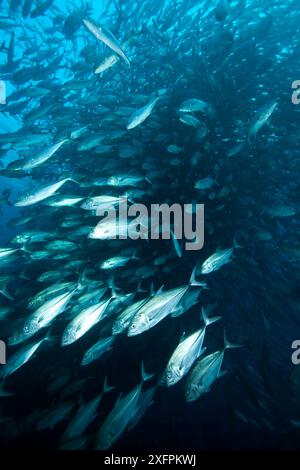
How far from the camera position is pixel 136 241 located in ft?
→ 17.6

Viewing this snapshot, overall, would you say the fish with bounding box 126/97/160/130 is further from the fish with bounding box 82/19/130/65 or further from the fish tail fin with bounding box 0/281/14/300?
the fish tail fin with bounding box 0/281/14/300

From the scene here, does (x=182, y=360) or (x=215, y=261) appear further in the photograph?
(x=215, y=261)

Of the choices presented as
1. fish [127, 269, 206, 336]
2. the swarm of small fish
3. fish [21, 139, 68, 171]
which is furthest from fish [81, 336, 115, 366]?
fish [21, 139, 68, 171]

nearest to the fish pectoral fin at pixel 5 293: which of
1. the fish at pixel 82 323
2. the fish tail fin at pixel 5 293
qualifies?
the fish tail fin at pixel 5 293

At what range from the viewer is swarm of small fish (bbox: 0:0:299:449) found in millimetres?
3764

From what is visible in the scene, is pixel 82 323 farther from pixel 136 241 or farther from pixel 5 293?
pixel 136 241

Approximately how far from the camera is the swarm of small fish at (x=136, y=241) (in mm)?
3764

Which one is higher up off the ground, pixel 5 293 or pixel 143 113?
pixel 143 113

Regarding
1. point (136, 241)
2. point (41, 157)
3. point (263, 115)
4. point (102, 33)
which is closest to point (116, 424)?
point (136, 241)

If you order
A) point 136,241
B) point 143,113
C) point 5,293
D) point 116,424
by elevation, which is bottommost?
point 116,424

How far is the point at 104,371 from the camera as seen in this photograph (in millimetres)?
5223

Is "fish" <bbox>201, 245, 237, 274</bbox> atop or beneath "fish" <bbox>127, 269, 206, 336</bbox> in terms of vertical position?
atop

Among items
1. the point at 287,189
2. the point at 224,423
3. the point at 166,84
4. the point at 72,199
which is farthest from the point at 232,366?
the point at 166,84
